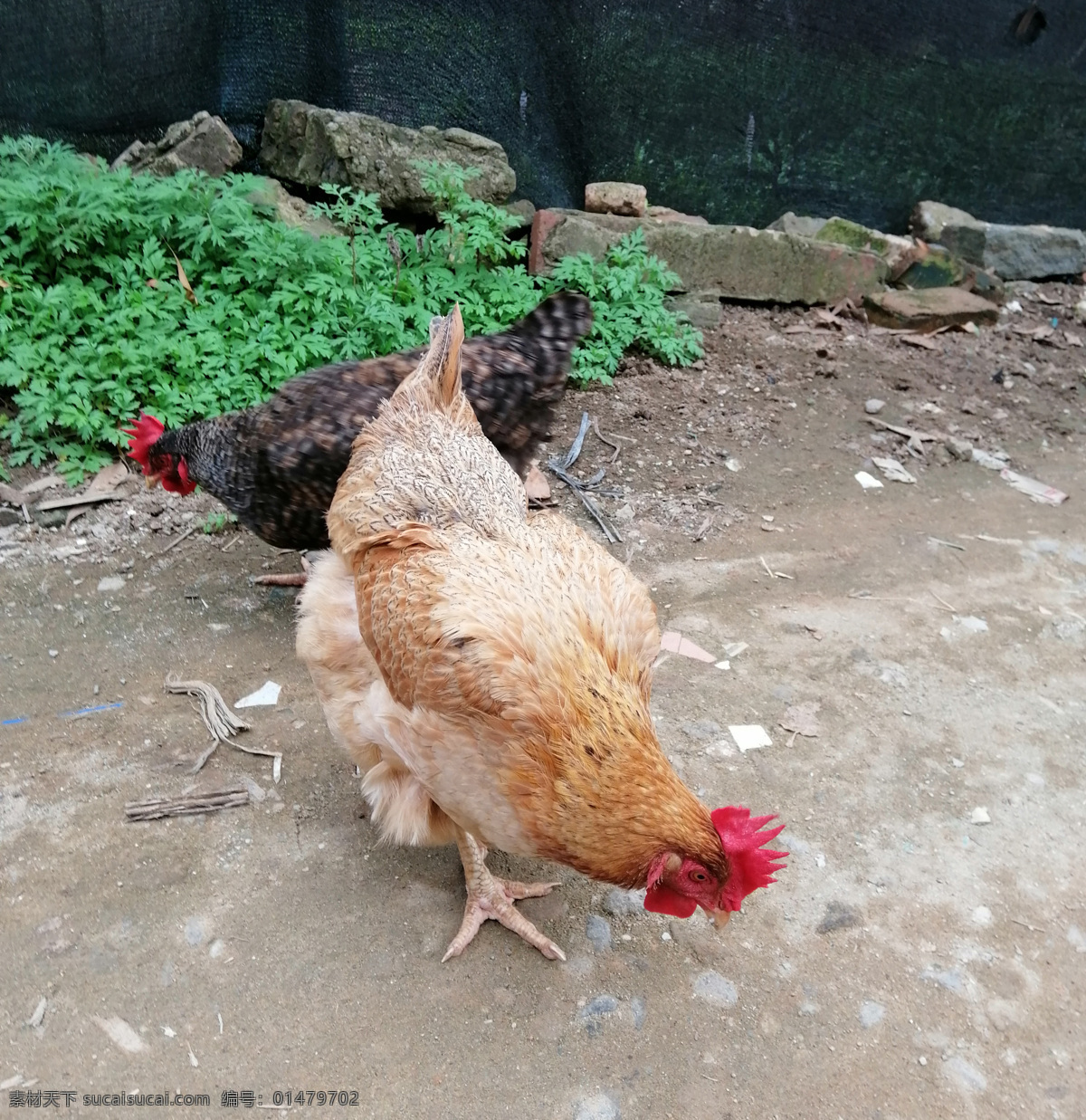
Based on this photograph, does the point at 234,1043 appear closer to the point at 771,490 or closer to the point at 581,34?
the point at 771,490

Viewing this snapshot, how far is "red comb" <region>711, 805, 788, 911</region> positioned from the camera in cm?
189

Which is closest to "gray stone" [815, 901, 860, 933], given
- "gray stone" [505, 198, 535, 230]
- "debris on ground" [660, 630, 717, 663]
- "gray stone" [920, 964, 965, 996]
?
"gray stone" [920, 964, 965, 996]

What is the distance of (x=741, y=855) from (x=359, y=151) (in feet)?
17.6

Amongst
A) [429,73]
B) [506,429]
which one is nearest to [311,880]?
[506,429]

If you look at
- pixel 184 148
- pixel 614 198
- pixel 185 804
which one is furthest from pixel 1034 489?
pixel 184 148

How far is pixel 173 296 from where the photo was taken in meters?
4.69

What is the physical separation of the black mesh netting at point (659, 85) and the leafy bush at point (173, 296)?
2.34 ft

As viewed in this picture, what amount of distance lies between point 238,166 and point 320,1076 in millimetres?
5664

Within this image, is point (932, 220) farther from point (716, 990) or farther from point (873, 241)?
point (716, 990)

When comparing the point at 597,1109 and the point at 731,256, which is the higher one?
the point at 731,256

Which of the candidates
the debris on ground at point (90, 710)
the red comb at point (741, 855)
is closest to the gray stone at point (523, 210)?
the debris on ground at point (90, 710)

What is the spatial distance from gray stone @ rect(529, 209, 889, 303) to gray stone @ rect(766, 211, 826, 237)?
0.17m

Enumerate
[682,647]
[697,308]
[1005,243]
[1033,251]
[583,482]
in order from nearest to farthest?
[682,647], [583,482], [697,308], [1005,243], [1033,251]

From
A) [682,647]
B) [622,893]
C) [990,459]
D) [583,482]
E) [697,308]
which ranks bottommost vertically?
[622,893]
